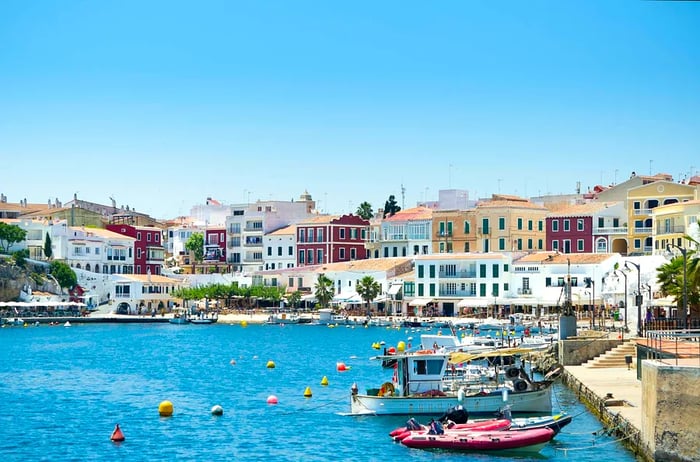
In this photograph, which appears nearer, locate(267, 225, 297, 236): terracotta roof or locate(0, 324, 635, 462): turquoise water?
locate(0, 324, 635, 462): turquoise water

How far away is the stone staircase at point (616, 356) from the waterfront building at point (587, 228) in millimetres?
56830

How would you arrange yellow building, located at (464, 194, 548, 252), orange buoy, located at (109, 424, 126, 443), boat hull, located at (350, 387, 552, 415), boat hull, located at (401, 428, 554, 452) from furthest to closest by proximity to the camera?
1. yellow building, located at (464, 194, 548, 252)
2. boat hull, located at (350, 387, 552, 415)
3. orange buoy, located at (109, 424, 126, 443)
4. boat hull, located at (401, 428, 554, 452)

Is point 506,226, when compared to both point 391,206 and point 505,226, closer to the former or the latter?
point 505,226

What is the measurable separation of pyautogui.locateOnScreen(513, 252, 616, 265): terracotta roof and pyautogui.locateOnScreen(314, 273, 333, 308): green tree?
2062cm

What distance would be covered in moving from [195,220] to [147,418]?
117087 mm

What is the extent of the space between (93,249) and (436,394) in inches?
3635

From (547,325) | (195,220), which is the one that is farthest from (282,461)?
(195,220)

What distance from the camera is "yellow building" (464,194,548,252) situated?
374 feet

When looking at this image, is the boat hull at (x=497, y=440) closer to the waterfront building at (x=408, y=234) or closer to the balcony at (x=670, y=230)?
the balcony at (x=670, y=230)

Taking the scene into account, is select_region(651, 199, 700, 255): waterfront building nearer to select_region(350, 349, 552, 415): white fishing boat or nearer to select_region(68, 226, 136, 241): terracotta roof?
select_region(350, 349, 552, 415): white fishing boat

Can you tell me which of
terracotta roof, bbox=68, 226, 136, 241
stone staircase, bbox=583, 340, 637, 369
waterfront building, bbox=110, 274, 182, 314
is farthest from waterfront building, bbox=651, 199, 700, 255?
terracotta roof, bbox=68, 226, 136, 241

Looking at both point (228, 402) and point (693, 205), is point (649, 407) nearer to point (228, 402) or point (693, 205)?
point (228, 402)

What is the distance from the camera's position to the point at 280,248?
132m

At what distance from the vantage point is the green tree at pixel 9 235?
123 m
